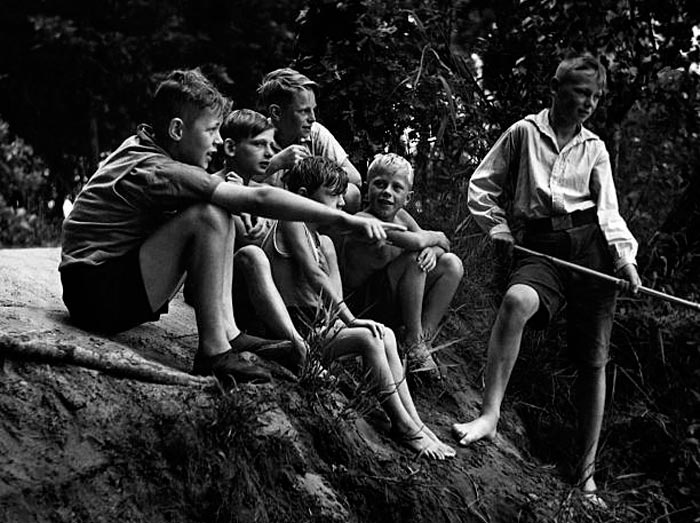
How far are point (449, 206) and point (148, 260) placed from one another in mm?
3362

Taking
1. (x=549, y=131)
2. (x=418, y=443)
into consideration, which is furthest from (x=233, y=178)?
(x=549, y=131)

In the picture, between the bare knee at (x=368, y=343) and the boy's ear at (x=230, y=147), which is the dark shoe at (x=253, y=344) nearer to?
the bare knee at (x=368, y=343)

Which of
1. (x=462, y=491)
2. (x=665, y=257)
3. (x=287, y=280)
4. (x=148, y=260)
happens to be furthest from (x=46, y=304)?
(x=665, y=257)

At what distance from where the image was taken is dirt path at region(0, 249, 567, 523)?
11.1 ft

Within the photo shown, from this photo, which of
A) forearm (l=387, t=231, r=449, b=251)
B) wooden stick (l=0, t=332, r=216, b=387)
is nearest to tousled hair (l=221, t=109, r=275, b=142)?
forearm (l=387, t=231, r=449, b=251)

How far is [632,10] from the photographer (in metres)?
6.80

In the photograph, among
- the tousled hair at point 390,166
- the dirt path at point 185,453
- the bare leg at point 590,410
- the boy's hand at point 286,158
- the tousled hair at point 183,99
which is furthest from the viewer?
the bare leg at point 590,410

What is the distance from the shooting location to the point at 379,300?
5168 mm

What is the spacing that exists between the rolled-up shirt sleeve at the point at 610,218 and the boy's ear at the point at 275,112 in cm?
152

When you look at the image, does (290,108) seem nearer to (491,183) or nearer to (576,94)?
(491,183)

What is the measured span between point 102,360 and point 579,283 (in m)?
2.43

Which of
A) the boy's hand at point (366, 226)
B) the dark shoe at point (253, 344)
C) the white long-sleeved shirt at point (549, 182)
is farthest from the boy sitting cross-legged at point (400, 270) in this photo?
the boy's hand at point (366, 226)

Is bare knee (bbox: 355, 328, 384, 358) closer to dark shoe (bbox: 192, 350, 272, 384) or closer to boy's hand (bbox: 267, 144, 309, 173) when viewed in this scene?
dark shoe (bbox: 192, 350, 272, 384)

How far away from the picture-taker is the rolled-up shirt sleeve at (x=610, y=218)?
504 centimetres
